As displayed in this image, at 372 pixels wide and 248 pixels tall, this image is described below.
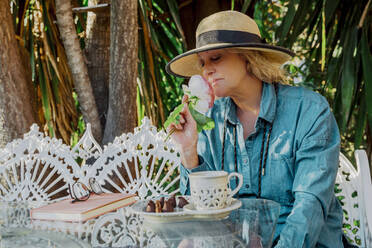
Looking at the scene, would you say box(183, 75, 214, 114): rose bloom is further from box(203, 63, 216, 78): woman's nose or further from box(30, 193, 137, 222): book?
box(30, 193, 137, 222): book

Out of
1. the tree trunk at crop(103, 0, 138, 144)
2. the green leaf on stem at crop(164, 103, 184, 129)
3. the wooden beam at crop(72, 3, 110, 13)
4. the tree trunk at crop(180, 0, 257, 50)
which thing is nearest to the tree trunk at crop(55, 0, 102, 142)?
the wooden beam at crop(72, 3, 110, 13)

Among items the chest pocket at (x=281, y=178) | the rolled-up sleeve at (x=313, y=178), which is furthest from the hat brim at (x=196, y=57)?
the chest pocket at (x=281, y=178)

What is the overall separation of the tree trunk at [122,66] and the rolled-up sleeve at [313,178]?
45.2 inches

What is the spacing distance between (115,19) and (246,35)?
1.02 m

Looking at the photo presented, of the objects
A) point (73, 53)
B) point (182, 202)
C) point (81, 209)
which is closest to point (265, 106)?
point (182, 202)

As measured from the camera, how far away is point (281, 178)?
153 cm

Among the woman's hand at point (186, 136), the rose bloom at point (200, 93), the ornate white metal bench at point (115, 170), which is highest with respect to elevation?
the rose bloom at point (200, 93)

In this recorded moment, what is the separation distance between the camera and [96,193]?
167cm

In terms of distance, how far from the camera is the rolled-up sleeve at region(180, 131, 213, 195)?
162 cm

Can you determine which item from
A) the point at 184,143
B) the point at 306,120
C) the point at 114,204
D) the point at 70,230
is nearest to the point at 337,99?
the point at 306,120

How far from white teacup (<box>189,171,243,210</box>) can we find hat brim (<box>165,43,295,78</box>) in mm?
471

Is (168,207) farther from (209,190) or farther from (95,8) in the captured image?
(95,8)

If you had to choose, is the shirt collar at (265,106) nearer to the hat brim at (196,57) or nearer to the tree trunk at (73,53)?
the hat brim at (196,57)

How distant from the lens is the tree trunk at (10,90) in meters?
2.43
